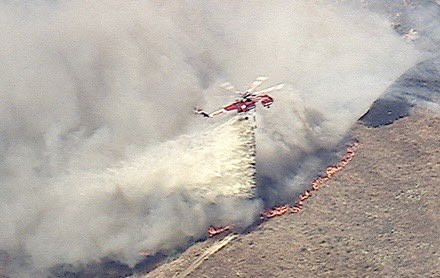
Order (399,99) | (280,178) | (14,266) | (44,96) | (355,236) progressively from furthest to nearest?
(399,99), (44,96), (280,178), (355,236), (14,266)

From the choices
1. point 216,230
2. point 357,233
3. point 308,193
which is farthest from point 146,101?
point 357,233

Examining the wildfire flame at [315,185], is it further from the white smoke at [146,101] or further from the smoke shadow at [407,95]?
the smoke shadow at [407,95]

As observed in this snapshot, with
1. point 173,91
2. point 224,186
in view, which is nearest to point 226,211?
point 224,186

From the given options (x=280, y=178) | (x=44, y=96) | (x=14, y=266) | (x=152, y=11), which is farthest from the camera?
(x=152, y=11)

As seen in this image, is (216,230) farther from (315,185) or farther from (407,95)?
(407,95)

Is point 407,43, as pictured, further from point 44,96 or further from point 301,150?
point 44,96

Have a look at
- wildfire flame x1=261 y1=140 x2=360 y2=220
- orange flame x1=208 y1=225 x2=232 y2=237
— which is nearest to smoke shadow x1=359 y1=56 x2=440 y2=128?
wildfire flame x1=261 y1=140 x2=360 y2=220
